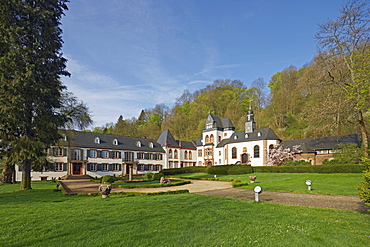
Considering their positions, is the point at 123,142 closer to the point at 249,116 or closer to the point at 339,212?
the point at 249,116

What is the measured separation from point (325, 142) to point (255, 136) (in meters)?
13.1

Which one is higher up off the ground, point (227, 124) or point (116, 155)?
point (227, 124)

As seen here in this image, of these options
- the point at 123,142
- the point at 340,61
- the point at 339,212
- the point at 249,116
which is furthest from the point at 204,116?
the point at 339,212

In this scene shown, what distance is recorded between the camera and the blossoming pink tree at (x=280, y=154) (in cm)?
3925

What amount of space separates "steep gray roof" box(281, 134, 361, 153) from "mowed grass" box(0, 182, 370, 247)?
31.9m

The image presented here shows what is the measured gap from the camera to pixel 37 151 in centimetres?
1628

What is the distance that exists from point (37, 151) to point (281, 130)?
1965 inches

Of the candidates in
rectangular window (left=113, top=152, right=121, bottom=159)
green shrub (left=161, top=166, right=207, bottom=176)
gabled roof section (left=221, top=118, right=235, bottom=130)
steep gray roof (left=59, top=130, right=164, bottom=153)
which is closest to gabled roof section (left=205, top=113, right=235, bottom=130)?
gabled roof section (left=221, top=118, right=235, bottom=130)

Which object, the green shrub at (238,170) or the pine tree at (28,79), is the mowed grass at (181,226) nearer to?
the pine tree at (28,79)

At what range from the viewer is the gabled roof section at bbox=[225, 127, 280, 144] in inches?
1756

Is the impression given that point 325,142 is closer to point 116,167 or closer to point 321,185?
point 321,185

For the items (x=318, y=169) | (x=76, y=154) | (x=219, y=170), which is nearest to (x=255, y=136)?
(x=219, y=170)

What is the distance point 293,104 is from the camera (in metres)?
51.5

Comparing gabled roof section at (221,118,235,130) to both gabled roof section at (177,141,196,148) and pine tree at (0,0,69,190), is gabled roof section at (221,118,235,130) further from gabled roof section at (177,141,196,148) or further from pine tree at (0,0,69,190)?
pine tree at (0,0,69,190)
